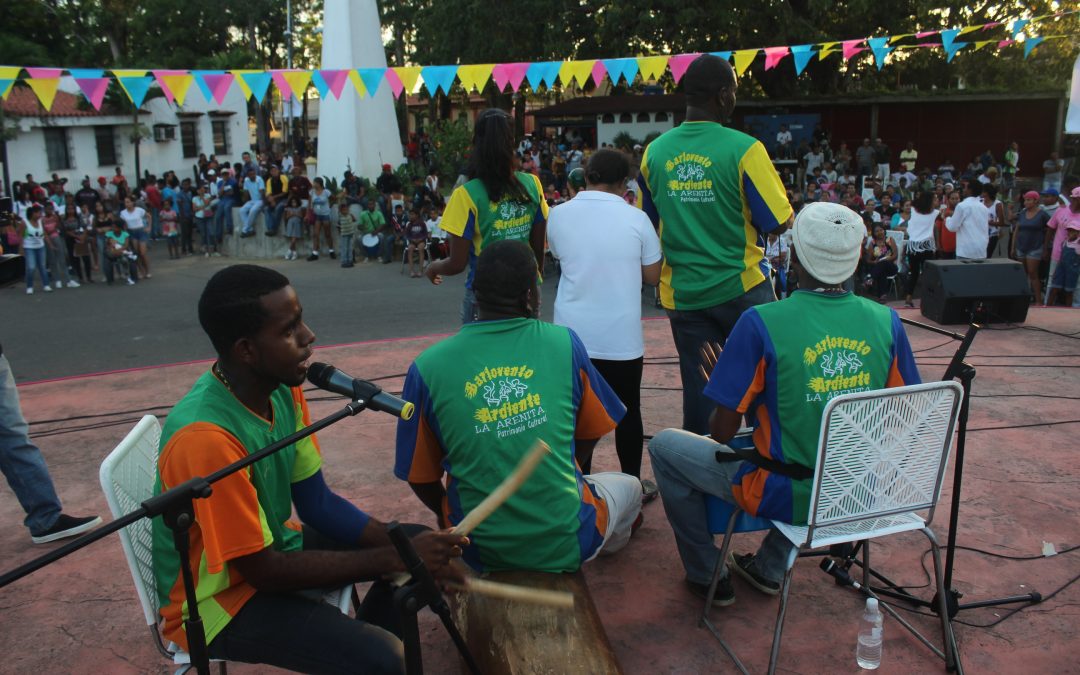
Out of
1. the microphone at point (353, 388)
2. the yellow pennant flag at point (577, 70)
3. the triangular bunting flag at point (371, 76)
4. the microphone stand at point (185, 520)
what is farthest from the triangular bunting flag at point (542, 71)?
the microphone stand at point (185, 520)

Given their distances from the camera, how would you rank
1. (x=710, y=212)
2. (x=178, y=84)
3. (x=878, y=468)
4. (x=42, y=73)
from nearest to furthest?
1. (x=878, y=468)
2. (x=710, y=212)
3. (x=42, y=73)
4. (x=178, y=84)

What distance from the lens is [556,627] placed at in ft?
7.66

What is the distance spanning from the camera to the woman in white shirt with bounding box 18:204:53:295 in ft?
43.2

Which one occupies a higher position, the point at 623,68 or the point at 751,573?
the point at 623,68

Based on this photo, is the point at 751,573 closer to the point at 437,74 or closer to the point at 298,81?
the point at 437,74

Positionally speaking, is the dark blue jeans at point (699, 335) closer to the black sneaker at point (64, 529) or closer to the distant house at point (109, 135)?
the black sneaker at point (64, 529)

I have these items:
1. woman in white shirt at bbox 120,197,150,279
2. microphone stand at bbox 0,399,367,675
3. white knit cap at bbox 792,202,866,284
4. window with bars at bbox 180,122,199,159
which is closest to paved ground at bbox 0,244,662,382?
woman in white shirt at bbox 120,197,150,279

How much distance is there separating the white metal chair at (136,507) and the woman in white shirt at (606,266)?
1591mm

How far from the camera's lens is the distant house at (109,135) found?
26234 mm

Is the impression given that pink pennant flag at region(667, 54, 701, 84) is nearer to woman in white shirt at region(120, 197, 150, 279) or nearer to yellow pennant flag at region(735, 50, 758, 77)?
yellow pennant flag at region(735, 50, 758, 77)

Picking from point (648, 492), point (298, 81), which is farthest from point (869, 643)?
point (298, 81)

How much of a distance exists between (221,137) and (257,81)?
997 inches

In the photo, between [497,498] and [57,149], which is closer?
[497,498]

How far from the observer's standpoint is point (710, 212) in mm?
3750
